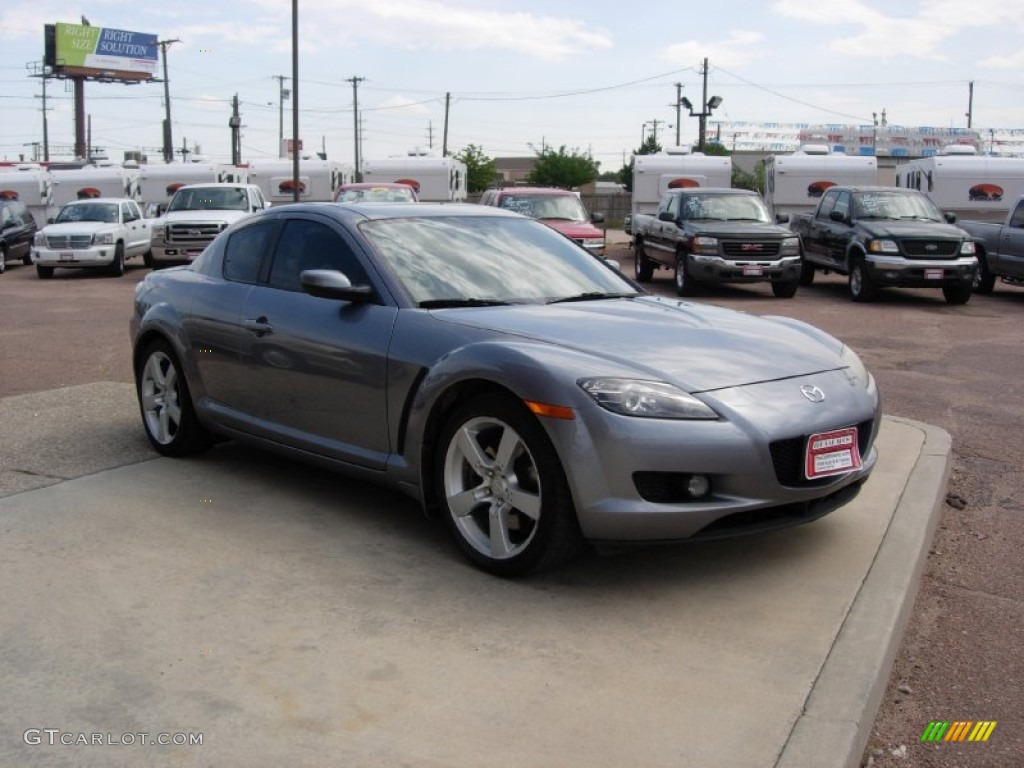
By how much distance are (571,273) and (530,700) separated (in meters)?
2.85

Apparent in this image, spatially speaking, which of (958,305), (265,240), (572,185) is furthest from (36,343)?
(572,185)

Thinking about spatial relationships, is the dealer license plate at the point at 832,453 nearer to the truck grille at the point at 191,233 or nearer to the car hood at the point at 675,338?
the car hood at the point at 675,338

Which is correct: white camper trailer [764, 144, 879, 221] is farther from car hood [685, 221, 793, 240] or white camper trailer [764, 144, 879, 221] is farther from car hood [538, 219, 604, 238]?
car hood [685, 221, 793, 240]

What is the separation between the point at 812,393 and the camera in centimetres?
465

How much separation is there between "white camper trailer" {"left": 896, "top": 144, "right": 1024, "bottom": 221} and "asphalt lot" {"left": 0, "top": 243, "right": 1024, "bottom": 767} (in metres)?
5.03

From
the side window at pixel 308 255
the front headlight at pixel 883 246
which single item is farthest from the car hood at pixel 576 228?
the side window at pixel 308 255

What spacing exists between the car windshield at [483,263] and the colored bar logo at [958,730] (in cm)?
265

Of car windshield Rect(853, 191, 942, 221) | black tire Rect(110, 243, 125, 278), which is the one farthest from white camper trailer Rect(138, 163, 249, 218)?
car windshield Rect(853, 191, 942, 221)

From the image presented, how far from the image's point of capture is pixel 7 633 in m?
4.06

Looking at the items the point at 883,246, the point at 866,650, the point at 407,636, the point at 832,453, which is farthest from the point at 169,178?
the point at 866,650

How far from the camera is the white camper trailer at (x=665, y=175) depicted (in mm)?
27875

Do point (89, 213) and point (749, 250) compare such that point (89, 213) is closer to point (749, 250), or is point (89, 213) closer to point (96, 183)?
point (96, 183)

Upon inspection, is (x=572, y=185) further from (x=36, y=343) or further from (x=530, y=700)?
(x=530, y=700)

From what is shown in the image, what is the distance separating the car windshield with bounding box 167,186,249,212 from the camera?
2375cm
